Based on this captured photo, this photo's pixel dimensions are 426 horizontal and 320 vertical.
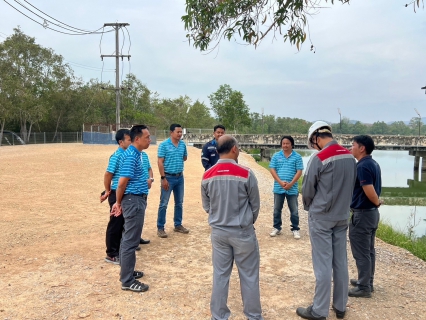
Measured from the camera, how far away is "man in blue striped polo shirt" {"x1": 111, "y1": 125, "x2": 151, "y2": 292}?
3.66m

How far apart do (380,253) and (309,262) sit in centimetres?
130

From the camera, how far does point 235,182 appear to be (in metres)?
2.87

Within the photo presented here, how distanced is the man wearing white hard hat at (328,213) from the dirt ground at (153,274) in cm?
29

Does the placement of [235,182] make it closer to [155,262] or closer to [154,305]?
[154,305]

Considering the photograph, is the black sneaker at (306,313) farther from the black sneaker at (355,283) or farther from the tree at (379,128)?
the tree at (379,128)

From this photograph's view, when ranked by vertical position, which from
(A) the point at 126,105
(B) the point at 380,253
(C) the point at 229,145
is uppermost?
(A) the point at 126,105

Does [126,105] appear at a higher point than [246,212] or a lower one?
higher

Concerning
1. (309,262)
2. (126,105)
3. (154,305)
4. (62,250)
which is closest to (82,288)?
(154,305)

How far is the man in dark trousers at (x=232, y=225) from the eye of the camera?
2.88 m

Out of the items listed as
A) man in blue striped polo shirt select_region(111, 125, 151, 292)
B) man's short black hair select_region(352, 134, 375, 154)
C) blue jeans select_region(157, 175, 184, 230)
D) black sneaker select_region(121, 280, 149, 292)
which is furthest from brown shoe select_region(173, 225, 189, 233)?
man's short black hair select_region(352, 134, 375, 154)

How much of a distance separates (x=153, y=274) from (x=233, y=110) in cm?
4167

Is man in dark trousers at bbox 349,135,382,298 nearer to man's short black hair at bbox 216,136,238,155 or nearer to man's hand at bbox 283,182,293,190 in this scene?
man's short black hair at bbox 216,136,238,155

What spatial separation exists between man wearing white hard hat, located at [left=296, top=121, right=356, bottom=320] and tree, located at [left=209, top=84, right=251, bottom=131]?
41902 mm

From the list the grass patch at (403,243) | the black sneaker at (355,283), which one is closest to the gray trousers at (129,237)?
the black sneaker at (355,283)
